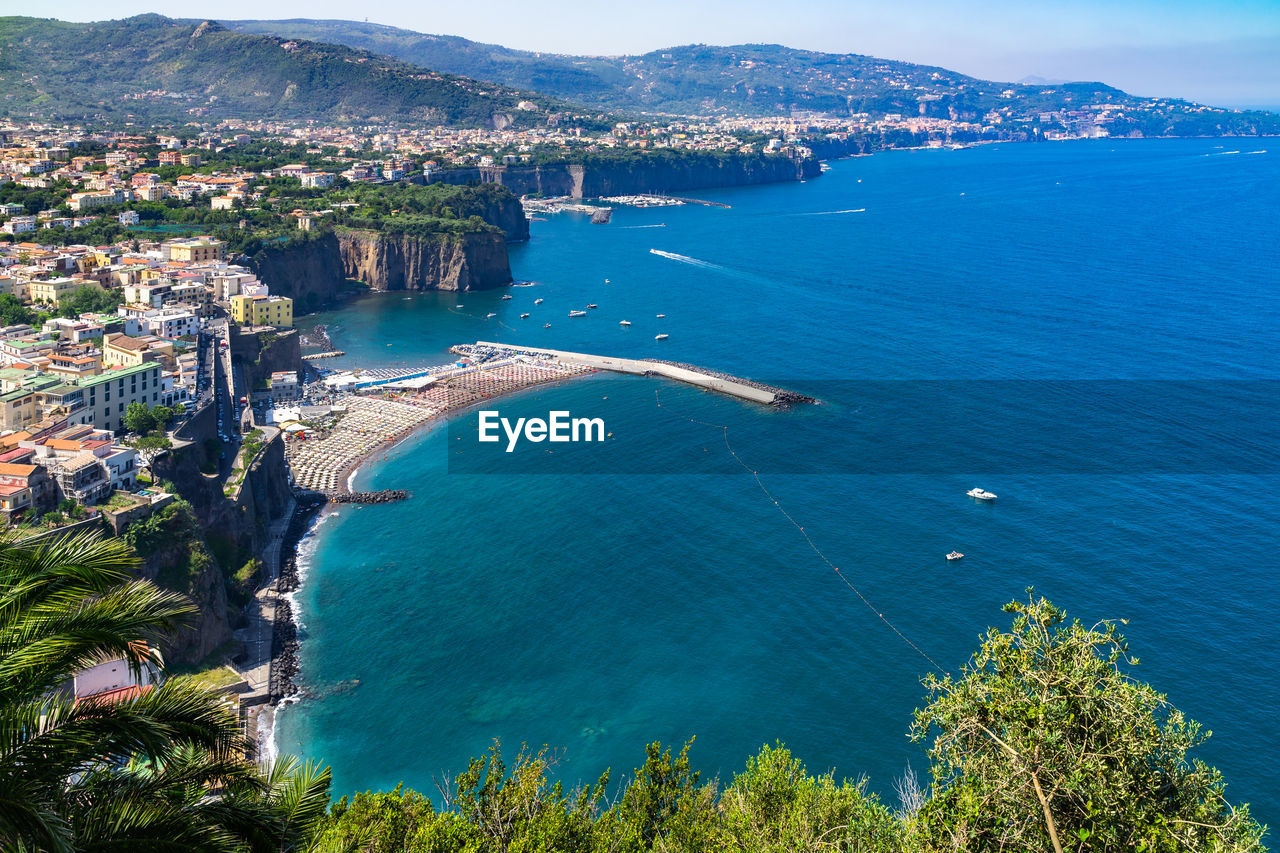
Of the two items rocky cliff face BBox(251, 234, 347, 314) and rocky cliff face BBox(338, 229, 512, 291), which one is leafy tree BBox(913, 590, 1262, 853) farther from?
rocky cliff face BBox(338, 229, 512, 291)

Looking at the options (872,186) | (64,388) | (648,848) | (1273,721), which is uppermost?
(872,186)

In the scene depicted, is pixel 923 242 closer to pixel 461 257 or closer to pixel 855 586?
pixel 461 257

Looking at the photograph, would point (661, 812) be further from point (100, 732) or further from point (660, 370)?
point (660, 370)

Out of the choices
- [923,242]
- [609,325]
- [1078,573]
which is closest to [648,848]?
[1078,573]

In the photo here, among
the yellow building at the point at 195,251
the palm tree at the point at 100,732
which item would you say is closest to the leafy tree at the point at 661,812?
the palm tree at the point at 100,732

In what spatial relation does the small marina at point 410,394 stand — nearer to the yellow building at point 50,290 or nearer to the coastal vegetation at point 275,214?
the coastal vegetation at point 275,214
